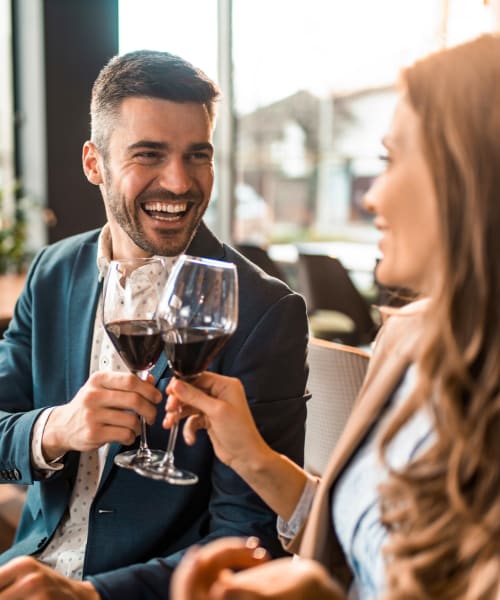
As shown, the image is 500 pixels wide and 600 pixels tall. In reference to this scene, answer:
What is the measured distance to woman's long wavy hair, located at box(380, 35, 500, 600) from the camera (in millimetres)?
827

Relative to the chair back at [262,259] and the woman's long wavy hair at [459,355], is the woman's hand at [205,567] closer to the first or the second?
the woman's long wavy hair at [459,355]

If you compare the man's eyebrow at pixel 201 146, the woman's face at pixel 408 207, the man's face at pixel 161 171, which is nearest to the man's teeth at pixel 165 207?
the man's face at pixel 161 171

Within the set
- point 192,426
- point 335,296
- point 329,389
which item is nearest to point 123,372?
point 192,426

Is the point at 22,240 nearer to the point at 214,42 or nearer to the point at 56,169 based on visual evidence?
the point at 56,169

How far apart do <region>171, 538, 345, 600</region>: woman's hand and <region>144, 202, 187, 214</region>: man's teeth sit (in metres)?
0.91

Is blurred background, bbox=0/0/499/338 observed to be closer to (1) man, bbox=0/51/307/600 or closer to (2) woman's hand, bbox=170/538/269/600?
(1) man, bbox=0/51/307/600

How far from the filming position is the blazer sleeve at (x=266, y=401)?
1334 millimetres

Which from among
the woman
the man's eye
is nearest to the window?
the man's eye

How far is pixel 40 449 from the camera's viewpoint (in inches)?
54.1

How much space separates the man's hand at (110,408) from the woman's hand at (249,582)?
39 centimetres

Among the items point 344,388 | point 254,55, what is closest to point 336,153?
point 254,55

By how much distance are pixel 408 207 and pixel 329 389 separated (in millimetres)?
1189

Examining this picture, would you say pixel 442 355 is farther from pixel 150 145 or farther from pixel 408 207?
pixel 150 145

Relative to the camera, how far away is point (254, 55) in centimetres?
659
